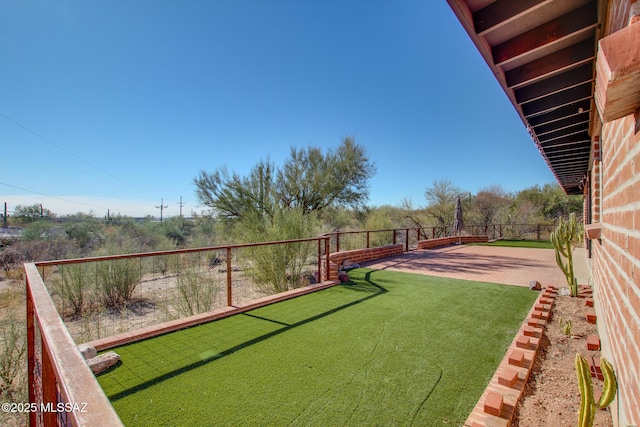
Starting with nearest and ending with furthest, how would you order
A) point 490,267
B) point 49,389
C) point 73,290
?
point 49,389 → point 73,290 → point 490,267

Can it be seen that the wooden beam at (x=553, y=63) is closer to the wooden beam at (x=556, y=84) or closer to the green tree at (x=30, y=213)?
the wooden beam at (x=556, y=84)

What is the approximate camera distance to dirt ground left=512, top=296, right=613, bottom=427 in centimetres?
205

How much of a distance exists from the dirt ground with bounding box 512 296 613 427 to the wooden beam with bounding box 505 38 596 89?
8.21 feet

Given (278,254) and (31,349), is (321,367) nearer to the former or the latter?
(31,349)

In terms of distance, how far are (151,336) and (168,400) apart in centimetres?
142

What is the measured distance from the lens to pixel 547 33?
1.92 m

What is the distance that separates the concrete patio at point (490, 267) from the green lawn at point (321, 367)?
2371 millimetres

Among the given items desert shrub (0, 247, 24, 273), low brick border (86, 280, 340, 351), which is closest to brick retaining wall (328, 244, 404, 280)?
low brick border (86, 280, 340, 351)

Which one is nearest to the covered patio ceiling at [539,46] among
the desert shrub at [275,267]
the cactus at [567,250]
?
the cactus at [567,250]

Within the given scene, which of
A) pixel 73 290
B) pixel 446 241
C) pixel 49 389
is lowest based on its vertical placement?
pixel 73 290

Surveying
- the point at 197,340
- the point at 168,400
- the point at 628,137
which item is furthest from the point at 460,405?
the point at 197,340

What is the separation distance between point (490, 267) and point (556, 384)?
6192mm

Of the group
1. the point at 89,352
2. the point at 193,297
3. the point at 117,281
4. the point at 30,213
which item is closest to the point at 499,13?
the point at 89,352

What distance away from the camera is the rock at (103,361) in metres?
2.62
